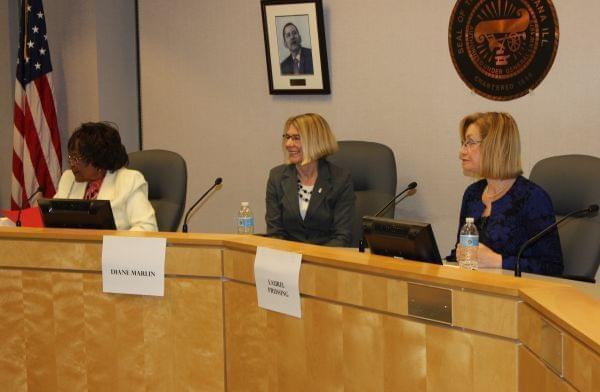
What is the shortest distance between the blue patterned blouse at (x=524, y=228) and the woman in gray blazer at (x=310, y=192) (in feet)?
2.81

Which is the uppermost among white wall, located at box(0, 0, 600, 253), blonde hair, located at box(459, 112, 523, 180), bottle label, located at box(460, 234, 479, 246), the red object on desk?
white wall, located at box(0, 0, 600, 253)

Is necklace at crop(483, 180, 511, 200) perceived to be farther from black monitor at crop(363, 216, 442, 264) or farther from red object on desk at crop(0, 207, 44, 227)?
red object on desk at crop(0, 207, 44, 227)

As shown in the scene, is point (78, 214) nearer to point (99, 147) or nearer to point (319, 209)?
point (99, 147)

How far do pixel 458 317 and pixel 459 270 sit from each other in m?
0.18

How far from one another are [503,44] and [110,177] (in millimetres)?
2090

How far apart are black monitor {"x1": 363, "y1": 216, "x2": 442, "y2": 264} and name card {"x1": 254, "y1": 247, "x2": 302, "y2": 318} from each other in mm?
259

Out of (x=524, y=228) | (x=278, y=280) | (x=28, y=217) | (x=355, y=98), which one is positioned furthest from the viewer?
(x=355, y=98)

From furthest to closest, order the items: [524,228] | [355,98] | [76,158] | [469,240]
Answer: [355,98] < [76,158] < [524,228] < [469,240]

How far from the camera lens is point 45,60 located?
5.88 metres

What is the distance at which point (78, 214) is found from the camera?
355cm

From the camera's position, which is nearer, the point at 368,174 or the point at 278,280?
the point at 278,280

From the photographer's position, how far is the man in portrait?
5191 mm

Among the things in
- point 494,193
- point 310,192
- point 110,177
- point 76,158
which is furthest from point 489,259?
point 76,158

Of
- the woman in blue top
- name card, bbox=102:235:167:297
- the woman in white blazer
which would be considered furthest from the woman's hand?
the woman in white blazer
